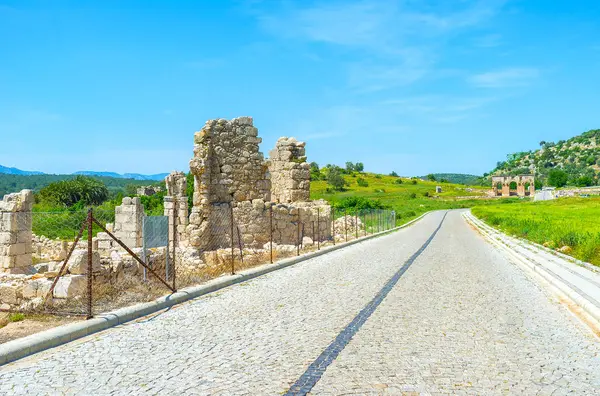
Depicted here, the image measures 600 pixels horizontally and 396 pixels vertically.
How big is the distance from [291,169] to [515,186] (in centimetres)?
13285

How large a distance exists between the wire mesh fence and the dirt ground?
14cm

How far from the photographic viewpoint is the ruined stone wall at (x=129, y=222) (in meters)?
21.4

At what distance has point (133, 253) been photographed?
9.69m

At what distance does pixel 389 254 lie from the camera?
787 inches

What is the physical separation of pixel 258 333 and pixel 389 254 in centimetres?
1286

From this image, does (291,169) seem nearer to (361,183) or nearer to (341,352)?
(341,352)

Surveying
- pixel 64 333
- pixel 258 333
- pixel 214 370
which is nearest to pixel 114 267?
pixel 64 333

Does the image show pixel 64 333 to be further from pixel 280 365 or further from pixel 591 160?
pixel 591 160

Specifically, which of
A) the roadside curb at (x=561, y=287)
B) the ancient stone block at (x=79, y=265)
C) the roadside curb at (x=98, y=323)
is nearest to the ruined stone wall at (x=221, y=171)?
the roadside curb at (x=98, y=323)

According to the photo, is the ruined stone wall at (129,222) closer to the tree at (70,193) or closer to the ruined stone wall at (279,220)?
the ruined stone wall at (279,220)

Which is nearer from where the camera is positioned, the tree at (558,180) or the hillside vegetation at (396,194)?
the hillside vegetation at (396,194)

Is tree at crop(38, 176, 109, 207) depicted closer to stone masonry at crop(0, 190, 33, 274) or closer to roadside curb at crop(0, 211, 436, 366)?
stone masonry at crop(0, 190, 33, 274)

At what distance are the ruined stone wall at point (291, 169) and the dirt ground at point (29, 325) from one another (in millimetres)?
16772

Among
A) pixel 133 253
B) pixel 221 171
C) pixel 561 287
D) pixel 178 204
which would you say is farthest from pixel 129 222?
pixel 561 287
